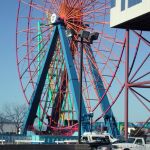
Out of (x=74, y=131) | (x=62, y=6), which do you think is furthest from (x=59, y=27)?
(x=74, y=131)

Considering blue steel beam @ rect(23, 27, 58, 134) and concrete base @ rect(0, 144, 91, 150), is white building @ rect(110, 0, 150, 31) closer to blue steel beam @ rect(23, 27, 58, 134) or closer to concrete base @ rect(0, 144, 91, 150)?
concrete base @ rect(0, 144, 91, 150)

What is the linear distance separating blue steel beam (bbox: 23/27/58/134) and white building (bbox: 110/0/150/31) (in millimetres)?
20139

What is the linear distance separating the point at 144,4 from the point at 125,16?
6.59 feet

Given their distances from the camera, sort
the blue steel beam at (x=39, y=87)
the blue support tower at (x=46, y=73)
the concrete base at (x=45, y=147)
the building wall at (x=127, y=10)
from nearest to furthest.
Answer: the concrete base at (x=45, y=147), the building wall at (x=127, y=10), the blue support tower at (x=46, y=73), the blue steel beam at (x=39, y=87)

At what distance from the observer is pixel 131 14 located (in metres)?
28.4

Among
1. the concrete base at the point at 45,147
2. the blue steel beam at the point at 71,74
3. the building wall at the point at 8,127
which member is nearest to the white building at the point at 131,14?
the concrete base at the point at 45,147

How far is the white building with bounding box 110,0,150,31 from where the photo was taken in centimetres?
2748

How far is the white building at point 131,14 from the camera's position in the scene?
1082 inches

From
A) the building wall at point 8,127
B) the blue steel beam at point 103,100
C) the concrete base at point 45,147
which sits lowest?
the concrete base at point 45,147

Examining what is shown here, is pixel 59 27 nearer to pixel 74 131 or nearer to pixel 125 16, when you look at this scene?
pixel 74 131

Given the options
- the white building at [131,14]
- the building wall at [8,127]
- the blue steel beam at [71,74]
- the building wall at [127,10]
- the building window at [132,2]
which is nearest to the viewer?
the building wall at [127,10]

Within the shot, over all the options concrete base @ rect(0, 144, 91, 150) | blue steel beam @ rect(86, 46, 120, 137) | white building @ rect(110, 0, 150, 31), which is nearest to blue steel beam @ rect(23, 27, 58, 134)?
blue steel beam @ rect(86, 46, 120, 137)

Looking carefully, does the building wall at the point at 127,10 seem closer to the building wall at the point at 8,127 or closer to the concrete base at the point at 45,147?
the concrete base at the point at 45,147

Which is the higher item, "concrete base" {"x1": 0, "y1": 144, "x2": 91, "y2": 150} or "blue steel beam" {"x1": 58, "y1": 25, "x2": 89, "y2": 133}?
"blue steel beam" {"x1": 58, "y1": 25, "x2": 89, "y2": 133}
